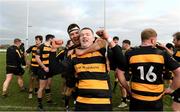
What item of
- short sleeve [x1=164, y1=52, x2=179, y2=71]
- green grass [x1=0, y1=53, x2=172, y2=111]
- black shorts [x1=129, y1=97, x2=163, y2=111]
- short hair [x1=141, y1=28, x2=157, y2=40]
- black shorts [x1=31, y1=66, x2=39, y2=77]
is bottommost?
green grass [x1=0, y1=53, x2=172, y2=111]

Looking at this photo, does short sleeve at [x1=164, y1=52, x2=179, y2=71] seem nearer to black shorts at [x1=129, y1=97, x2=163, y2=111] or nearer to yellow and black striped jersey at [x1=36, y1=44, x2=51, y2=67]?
black shorts at [x1=129, y1=97, x2=163, y2=111]

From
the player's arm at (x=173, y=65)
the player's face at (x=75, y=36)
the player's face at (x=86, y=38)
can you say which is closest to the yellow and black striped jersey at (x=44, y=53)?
the player's face at (x=75, y=36)

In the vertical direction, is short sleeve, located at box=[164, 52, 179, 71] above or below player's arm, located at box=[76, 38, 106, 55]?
below

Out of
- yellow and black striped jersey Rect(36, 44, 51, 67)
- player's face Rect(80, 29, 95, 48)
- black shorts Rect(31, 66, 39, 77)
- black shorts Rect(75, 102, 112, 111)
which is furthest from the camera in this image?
black shorts Rect(31, 66, 39, 77)

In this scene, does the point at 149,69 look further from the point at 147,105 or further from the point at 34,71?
the point at 34,71

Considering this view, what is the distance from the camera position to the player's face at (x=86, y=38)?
443 centimetres

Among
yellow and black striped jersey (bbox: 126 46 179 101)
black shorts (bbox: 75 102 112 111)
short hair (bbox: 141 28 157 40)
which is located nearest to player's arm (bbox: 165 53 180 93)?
yellow and black striped jersey (bbox: 126 46 179 101)

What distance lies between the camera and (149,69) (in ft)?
16.2

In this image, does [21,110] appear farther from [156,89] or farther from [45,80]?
[156,89]

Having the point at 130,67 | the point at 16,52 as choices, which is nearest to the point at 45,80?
the point at 16,52

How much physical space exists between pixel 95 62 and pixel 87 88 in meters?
0.34

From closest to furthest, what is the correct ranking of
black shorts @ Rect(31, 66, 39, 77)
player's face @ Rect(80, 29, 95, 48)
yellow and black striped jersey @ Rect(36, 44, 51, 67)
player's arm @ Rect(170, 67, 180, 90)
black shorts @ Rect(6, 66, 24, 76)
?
player's face @ Rect(80, 29, 95, 48)
player's arm @ Rect(170, 67, 180, 90)
yellow and black striped jersey @ Rect(36, 44, 51, 67)
black shorts @ Rect(31, 66, 39, 77)
black shorts @ Rect(6, 66, 24, 76)

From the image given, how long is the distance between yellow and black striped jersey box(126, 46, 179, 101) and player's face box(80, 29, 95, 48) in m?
0.85

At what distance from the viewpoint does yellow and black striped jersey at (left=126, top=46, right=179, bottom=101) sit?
4.92 metres
